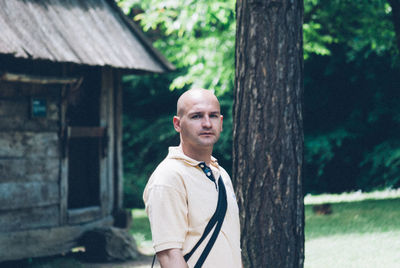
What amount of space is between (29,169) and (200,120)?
268 inches

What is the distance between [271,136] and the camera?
5.54 metres

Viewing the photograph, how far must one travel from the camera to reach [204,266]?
3053 millimetres

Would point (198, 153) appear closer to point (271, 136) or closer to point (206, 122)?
point (206, 122)

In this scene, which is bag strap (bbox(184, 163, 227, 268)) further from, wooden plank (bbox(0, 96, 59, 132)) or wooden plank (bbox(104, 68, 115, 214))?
wooden plank (bbox(104, 68, 115, 214))

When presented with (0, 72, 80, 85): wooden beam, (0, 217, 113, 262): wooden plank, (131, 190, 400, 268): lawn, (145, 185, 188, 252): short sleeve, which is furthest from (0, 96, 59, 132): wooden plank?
(145, 185, 188, 252): short sleeve

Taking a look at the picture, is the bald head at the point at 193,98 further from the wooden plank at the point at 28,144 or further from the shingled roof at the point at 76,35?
the wooden plank at the point at 28,144

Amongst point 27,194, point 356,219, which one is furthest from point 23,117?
point 356,219

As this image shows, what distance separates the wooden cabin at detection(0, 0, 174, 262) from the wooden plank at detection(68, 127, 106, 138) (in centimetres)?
2

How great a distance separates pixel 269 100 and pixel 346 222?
22.9ft

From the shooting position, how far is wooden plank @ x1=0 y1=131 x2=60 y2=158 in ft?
30.1

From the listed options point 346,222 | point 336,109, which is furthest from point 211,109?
point 336,109

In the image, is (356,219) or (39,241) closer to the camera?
(39,241)

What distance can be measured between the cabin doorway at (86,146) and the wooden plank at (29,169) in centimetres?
104

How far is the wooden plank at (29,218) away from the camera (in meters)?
9.09
